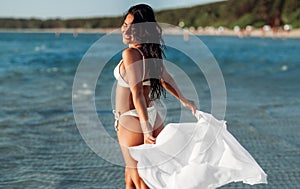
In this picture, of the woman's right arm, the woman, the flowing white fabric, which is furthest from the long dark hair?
the flowing white fabric

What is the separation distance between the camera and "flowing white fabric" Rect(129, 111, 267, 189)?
3832 millimetres

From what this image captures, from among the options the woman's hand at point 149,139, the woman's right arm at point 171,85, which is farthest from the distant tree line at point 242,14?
the woman's hand at point 149,139

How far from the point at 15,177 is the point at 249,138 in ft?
12.2

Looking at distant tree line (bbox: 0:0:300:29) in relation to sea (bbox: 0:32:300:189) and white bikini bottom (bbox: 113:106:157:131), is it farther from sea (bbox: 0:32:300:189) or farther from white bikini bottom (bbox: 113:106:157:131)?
white bikini bottom (bbox: 113:106:157:131)

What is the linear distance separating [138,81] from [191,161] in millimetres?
660

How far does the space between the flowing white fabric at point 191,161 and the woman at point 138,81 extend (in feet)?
0.41

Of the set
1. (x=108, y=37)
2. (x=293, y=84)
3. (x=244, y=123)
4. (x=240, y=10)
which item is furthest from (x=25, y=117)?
(x=240, y=10)

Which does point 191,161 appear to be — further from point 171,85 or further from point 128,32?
point 128,32

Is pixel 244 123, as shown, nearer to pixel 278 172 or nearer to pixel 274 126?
pixel 274 126

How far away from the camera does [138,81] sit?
3.86 meters

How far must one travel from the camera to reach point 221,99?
14.2 ft

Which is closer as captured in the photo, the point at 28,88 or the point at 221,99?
the point at 221,99

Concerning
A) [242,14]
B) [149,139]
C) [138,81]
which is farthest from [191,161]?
[242,14]

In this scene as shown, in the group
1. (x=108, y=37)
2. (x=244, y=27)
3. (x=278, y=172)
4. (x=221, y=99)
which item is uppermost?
(x=244, y=27)
